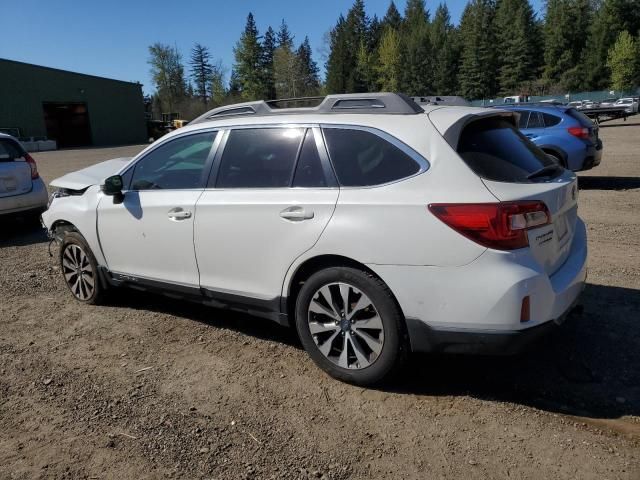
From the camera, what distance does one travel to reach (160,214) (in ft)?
13.8

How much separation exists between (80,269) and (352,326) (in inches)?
124

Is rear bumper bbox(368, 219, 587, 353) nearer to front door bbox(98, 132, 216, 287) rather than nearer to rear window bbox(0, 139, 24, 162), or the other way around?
front door bbox(98, 132, 216, 287)

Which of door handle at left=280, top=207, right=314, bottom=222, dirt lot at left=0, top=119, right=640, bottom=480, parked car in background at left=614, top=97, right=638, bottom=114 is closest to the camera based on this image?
dirt lot at left=0, top=119, right=640, bottom=480

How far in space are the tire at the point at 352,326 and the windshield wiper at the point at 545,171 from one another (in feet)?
3.78

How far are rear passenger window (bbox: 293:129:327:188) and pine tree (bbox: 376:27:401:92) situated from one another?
102654mm

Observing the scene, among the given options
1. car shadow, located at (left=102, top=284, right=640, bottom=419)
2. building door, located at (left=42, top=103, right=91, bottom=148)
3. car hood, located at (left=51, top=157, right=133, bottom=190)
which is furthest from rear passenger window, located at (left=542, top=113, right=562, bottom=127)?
building door, located at (left=42, top=103, right=91, bottom=148)

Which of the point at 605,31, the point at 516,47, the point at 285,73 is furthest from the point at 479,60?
the point at 285,73

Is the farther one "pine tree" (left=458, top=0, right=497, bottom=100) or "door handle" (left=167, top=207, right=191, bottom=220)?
"pine tree" (left=458, top=0, right=497, bottom=100)

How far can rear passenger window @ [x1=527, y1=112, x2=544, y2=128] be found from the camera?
430 inches

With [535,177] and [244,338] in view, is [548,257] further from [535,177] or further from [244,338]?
[244,338]

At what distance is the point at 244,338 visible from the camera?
171 inches

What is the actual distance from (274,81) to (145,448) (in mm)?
95601

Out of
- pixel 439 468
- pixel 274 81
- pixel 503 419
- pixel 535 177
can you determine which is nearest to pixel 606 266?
pixel 535 177

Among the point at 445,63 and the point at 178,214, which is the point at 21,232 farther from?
the point at 445,63
